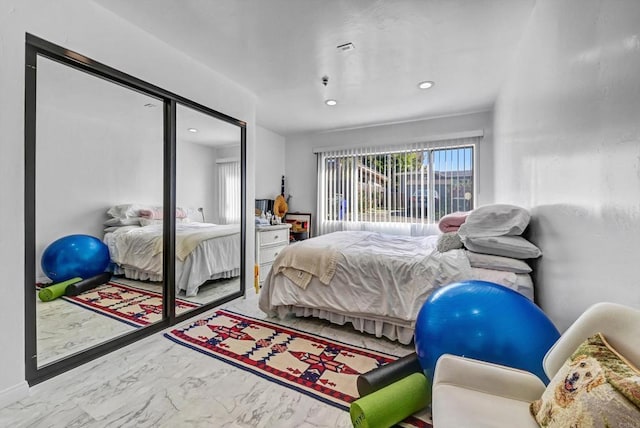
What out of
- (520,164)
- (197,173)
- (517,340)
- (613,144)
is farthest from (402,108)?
(517,340)

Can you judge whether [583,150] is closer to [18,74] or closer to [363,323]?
[363,323]

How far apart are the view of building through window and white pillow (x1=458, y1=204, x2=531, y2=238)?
1894mm

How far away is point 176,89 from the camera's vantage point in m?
2.44

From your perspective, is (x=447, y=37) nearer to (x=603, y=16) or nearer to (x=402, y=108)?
(x=603, y=16)

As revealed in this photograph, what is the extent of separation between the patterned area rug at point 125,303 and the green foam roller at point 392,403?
1.89 metres

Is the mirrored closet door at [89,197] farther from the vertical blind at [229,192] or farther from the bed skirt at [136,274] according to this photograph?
the vertical blind at [229,192]

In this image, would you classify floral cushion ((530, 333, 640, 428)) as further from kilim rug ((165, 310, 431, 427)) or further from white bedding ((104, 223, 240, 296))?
white bedding ((104, 223, 240, 296))

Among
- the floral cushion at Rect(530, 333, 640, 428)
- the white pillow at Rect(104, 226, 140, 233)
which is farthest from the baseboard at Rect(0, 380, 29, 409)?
the floral cushion at Rect(530, 333, 640, 428)

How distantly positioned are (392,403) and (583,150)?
1.44 m

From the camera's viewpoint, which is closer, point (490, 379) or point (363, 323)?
point (490, 379)

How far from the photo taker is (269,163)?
486 centimetres

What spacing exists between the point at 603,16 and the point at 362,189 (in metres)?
3.62

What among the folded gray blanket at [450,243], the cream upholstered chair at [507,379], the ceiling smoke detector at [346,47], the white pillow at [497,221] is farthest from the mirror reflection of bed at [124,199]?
the white pillow at [497,221]

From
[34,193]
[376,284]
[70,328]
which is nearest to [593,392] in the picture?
[376,284]
